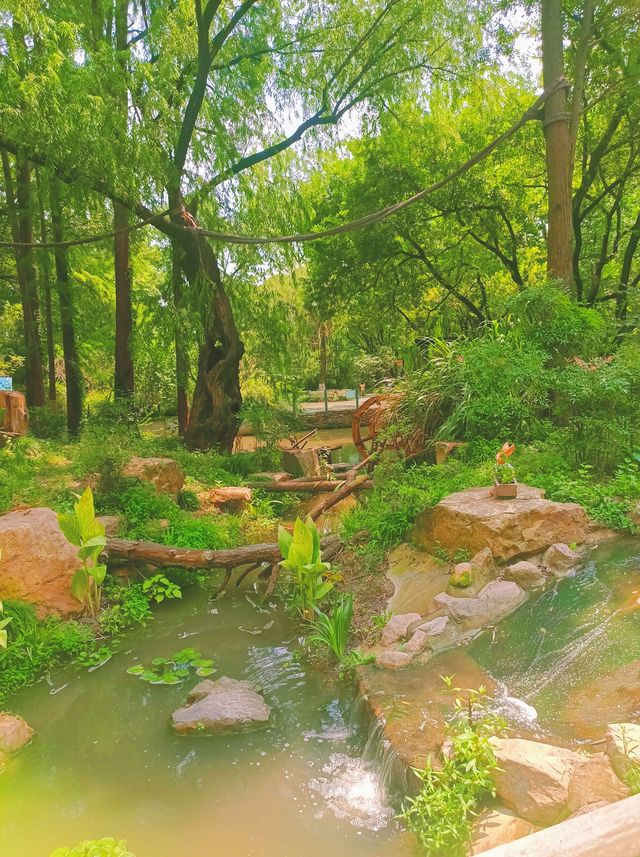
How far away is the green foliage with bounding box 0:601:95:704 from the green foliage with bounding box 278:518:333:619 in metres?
1.56

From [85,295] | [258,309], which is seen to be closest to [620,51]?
[258,309]

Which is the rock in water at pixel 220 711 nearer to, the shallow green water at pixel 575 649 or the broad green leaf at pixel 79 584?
the shallow green water at pixel 575 649

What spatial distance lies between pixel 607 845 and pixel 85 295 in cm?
1264

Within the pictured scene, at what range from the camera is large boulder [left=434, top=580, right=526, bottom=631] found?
139 inches

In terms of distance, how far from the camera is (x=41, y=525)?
4.42 meters

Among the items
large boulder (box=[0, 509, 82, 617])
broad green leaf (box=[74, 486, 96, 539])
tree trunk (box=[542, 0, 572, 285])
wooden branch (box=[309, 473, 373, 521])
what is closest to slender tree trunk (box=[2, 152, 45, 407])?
large boulder (box=[0, 509, 82, 617])

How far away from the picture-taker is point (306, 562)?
426 centimetres

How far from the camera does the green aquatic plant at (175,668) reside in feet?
12.1

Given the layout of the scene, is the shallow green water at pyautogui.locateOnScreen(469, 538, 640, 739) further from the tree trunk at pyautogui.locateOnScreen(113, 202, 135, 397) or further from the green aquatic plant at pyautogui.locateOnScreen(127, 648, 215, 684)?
the tree trunk at pyautogui.locateOnScreen(113, 202, 135, 397)

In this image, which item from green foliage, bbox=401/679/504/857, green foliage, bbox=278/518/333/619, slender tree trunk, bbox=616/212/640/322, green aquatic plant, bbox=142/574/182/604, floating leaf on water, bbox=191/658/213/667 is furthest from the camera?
slender tree trunk, bbox=616/212/640/322

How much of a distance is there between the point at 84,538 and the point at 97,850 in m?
2.41

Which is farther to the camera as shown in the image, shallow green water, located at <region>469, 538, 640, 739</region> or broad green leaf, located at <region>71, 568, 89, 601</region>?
broad green leaf, located at <region>71, 568, 89, 601</region>

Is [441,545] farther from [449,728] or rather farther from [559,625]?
[449,728]

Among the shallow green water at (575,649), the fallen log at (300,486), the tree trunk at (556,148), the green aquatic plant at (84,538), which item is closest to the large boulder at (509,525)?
the shallow green water at (575,649)
